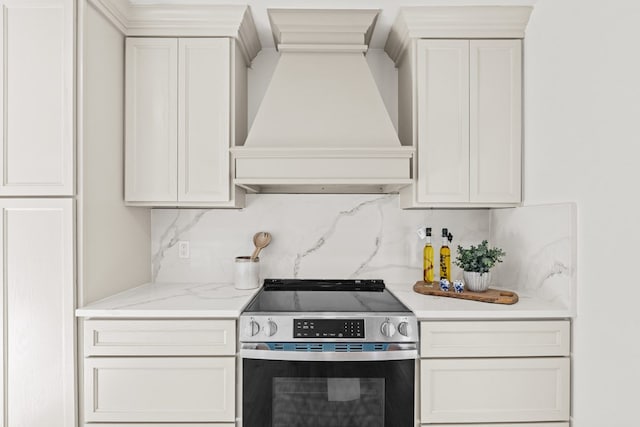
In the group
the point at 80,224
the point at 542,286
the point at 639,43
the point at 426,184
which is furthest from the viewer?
the point at 426,184

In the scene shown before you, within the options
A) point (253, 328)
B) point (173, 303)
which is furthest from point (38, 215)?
→ point (253, 328)

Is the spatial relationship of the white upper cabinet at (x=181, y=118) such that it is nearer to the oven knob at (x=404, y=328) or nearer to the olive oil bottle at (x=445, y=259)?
the oven knob at (x=404, y=328)

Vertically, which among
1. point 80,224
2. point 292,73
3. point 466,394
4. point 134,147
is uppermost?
point 292,73

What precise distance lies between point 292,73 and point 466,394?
177cm

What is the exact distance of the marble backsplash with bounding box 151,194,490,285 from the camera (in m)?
2.42

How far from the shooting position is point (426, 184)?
81.7 inches

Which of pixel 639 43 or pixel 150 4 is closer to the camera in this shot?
pixel 639 43

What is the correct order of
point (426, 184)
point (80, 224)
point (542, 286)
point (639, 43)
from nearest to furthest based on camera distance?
point (639, 43) < point (80, 224) < point (542, 286) < point (426, 184)

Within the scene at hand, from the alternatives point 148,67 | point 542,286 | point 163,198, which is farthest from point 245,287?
point 542,286

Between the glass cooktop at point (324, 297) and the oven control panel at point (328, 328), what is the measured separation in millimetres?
74

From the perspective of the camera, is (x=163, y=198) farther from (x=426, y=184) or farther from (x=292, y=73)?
(x=426, y=184)

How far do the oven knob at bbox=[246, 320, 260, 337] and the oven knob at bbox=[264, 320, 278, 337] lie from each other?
0.04 meters

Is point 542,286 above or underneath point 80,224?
underneath

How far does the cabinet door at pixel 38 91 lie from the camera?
1.68 metres
